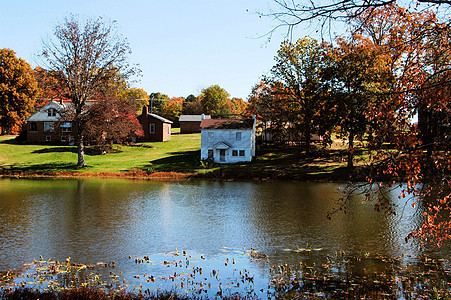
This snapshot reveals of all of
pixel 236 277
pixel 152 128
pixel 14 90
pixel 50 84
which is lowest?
pixel 236 277

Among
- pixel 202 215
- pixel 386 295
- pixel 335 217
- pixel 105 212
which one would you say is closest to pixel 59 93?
pixel 105 212

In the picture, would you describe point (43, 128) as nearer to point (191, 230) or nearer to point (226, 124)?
point (226, 124)

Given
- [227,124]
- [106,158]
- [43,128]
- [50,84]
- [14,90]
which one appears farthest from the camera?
[43,128]

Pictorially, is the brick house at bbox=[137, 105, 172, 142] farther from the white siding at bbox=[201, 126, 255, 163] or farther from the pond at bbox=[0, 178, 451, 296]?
the pond at bbox=[0, 178, 451, 296]

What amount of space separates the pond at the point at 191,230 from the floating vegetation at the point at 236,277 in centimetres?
13

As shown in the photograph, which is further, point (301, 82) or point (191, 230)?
point (301, 82)

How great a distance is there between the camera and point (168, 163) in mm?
58469

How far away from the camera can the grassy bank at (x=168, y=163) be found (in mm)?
51094

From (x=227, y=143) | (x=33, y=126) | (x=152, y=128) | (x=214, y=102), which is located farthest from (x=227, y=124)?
(x=214, y=102)

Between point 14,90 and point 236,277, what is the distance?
75273 millimetres

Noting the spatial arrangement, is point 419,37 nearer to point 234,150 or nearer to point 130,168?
point 130,168

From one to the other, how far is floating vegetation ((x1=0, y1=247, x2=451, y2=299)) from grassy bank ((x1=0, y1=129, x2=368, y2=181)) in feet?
113

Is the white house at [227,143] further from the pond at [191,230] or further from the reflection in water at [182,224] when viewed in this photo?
the pond at [191,230]

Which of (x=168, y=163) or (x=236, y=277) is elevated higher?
(x=168, y=163)
